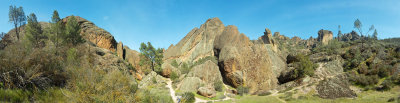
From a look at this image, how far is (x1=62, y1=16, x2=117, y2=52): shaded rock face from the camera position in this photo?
124 ft

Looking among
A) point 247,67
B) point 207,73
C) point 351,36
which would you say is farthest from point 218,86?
point 351,36

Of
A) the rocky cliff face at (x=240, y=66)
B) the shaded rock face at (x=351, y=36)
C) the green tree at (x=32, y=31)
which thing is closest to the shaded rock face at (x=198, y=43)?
the rocky cliff face at (x=240, y=66)

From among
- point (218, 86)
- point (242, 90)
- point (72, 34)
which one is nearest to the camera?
point (72, 34)

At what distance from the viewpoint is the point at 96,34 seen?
3912cm

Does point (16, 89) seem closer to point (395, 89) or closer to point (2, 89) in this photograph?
point (2, 89)

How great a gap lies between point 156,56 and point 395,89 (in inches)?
1732

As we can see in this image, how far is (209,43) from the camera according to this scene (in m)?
60.8

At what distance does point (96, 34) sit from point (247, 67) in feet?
130

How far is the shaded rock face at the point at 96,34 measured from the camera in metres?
37.9

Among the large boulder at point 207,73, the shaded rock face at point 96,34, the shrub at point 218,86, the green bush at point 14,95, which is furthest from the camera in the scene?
the shaded rock face at point 96,34

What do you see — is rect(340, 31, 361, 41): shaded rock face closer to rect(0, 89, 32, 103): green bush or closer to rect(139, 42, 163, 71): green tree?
rect(139, 42, 163, 71): green tree

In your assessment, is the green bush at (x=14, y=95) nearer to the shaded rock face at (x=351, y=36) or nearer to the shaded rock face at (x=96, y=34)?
the shaded rock face at (x=96, y=34)

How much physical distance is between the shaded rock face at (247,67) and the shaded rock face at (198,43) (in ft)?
74.0

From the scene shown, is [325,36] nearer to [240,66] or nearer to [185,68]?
[240,66]
